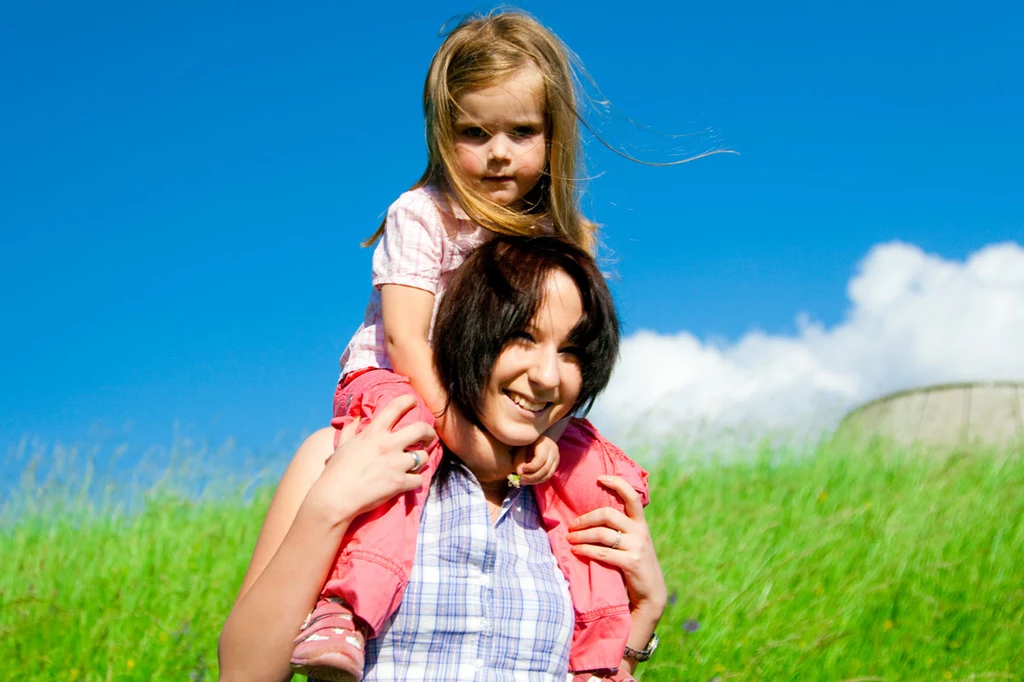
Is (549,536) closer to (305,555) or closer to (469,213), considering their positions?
(305,555)

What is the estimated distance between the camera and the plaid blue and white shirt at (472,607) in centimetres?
236

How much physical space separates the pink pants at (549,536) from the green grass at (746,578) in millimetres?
1765

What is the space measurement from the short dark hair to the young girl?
10 cm

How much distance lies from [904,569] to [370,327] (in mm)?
3741

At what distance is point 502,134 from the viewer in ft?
9.38

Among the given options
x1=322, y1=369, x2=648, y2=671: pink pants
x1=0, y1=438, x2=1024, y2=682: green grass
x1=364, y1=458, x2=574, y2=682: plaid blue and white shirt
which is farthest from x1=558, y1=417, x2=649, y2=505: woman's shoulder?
x1=0, y1=438, x2=1024, y2=682: green grass

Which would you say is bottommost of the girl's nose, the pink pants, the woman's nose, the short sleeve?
the pink pants

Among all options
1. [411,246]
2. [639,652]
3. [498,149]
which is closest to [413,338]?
[411,246]

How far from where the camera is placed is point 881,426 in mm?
9195

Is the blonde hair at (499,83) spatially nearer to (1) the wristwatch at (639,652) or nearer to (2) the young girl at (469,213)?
(2) the young girl at (469,213)

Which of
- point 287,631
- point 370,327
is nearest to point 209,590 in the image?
point 370,327

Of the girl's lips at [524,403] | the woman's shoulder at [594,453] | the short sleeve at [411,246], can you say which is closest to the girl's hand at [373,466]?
the girl's lips at [524,403]

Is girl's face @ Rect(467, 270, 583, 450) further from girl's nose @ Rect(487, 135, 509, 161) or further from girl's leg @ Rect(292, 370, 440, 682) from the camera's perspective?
girl's nose @ Rect(487, 135, 509, 161)

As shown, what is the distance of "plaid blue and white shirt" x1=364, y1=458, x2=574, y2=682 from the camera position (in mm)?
2363
